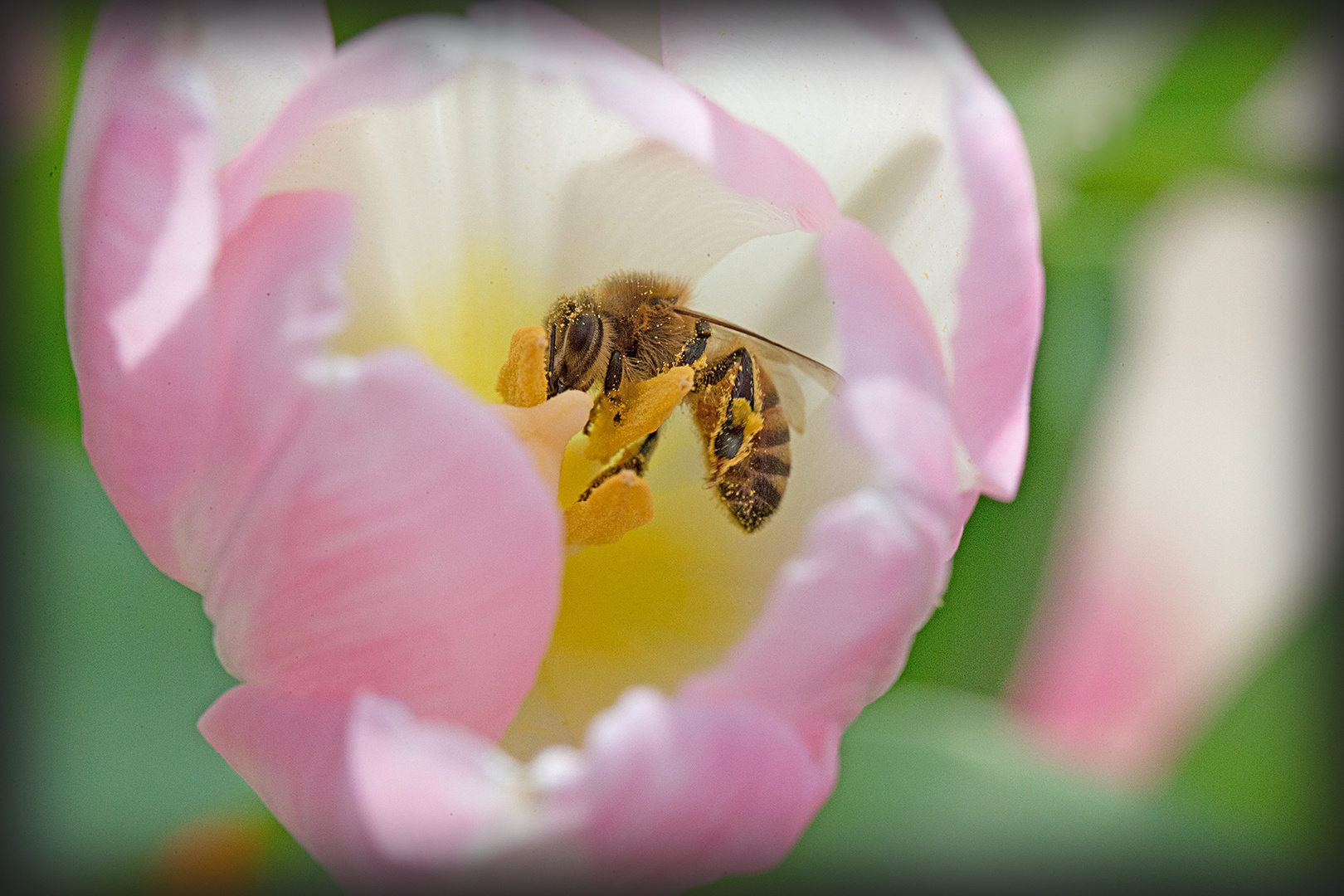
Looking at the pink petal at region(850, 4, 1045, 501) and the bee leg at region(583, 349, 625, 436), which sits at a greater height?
the pink petal at region(850, 4, 1045, 501)

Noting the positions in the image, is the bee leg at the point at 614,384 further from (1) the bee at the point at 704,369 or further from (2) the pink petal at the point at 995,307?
(2) the pink petal at the point at 995,307

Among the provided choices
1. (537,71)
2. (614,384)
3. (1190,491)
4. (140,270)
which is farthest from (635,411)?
(1190,491)

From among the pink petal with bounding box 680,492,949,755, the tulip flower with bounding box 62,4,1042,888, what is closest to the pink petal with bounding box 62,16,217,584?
the tulip flower with bounding box 62,4,1042,888

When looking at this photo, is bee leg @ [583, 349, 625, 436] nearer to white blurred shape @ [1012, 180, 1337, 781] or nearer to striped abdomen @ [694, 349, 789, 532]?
striped abdomen @ [694, 349, 789, 532]

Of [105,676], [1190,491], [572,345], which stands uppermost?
[1190,491]

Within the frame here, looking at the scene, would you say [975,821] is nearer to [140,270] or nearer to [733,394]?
[733,394]

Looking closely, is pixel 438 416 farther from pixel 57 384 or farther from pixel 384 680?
pixel 57 384
